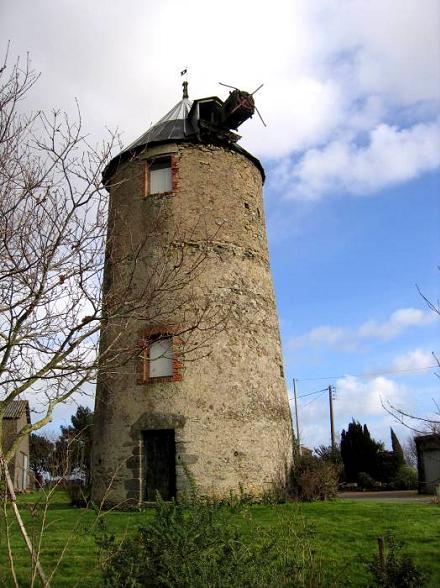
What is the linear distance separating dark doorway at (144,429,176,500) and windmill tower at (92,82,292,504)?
0.02m

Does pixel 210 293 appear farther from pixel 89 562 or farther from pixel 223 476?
pixel 89 562

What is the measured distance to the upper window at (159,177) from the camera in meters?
14.3

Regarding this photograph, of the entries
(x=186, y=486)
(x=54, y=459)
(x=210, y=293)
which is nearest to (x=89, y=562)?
(x=54, y=459)

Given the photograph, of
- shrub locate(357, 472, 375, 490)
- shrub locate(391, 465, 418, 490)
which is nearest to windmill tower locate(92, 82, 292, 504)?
shrub locate(357, 472, 375, 490)

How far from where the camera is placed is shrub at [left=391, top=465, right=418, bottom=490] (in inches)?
935

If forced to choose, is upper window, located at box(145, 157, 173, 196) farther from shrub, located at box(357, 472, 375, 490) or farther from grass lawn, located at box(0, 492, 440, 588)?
shrub, located at box(357, 472, 375, 490)

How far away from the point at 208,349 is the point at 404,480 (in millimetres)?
15421

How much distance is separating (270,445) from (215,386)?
1.97 meters

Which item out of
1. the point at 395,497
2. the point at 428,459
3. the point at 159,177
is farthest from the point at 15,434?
the point at 428,459

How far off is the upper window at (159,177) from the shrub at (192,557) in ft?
33.0

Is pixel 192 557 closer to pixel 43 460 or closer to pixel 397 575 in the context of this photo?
pixel 43 460

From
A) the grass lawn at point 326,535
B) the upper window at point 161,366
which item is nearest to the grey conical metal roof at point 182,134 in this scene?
the upper window at point 161,366

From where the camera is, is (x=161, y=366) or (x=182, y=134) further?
(x=182, y=134)

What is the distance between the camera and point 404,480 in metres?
23.9
